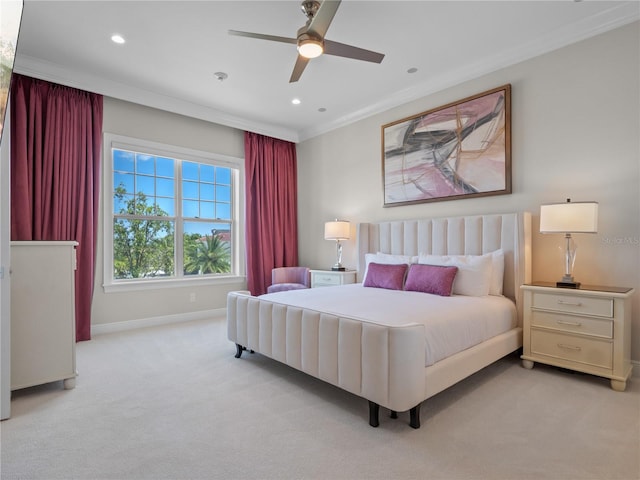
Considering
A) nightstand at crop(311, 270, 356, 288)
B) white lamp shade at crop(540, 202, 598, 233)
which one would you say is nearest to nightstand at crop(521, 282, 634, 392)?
white lamp shade at crop(540, 202, 598, 233)

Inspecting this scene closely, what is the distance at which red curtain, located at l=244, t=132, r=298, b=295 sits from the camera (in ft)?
17.6

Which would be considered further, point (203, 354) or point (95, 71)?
point (95, 71)

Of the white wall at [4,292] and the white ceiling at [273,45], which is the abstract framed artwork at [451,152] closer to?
the white ceiling at [273,45]

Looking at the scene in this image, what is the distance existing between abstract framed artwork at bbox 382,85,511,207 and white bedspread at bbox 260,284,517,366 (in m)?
1.31

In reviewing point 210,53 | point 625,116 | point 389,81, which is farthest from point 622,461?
point 210,53

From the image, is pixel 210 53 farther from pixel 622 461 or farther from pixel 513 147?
pixel 622 461

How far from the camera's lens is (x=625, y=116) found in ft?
9.16

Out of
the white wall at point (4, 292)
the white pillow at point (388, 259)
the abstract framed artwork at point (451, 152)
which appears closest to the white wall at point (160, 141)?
the white wall at point (4, 292)

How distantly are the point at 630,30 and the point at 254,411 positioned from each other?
13.4 feet

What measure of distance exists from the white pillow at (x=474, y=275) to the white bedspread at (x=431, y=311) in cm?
11

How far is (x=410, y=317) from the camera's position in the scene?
2.22 meters

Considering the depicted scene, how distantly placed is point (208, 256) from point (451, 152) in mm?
3686

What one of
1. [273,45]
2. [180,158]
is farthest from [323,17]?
[180,158]

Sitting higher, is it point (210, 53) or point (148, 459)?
point (210, 53)
